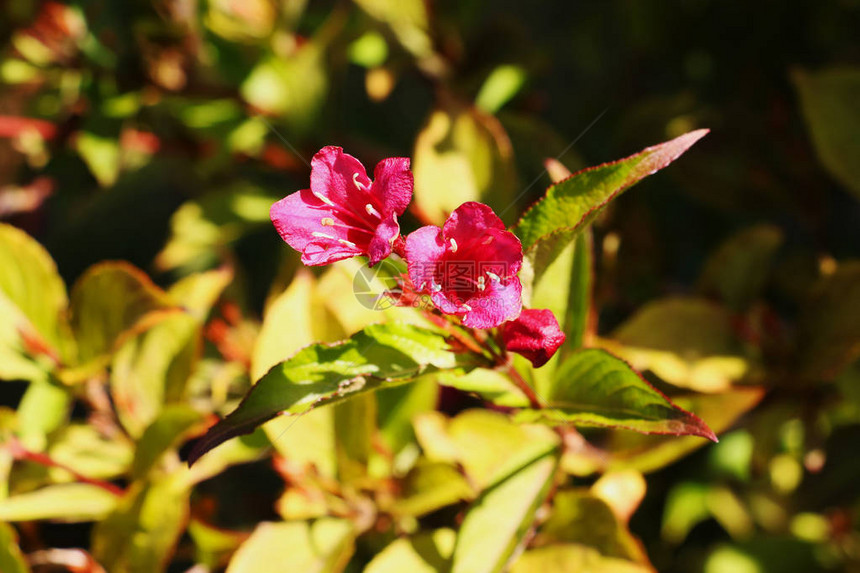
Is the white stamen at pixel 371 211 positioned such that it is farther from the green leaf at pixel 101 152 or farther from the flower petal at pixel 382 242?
the green leaf at pixel 101 152

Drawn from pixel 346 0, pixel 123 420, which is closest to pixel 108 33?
pixel 346 0

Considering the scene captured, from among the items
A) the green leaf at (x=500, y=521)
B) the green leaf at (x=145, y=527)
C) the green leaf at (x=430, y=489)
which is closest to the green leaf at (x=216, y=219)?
the green leaf at (x=145, y=527)

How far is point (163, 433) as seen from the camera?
90 cm

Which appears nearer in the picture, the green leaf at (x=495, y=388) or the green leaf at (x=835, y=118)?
the green leaf at (x=495, y=388)

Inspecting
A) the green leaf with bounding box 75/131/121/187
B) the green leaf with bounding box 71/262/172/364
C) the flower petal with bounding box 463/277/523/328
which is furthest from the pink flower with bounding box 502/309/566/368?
the green leaf with bounding box 75/131/121/187

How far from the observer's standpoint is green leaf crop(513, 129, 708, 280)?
20.6 inches

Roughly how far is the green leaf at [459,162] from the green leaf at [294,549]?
0.44 metres

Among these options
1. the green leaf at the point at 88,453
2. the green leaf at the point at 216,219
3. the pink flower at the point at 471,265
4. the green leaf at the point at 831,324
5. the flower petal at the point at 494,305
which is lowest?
the green leaf at the point at 831,324

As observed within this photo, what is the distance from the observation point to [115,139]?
1.27 m

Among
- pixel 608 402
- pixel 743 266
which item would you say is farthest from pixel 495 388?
pixel 743 266

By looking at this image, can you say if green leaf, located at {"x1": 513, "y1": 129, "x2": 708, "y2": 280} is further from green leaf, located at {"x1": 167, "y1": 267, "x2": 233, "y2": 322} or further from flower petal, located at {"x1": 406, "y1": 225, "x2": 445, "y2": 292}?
green leaf, located at {"x1": 167, "y1": 267, "x2": 233, "y2": 322}

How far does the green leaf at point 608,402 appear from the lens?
0.55 m

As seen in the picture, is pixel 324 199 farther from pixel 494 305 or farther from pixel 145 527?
pixel 145 527

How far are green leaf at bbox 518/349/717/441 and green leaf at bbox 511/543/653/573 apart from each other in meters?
0.21
